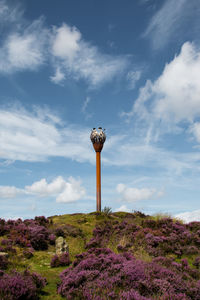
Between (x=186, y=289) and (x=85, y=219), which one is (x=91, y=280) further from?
(x=85, y=219)

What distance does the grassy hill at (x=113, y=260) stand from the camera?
7.22 meters

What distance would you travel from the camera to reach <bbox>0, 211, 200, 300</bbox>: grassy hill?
7.22 m

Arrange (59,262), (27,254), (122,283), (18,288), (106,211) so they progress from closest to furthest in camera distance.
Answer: (18,288)
(122,283)
(59,262)
(27,254)
(106,211)

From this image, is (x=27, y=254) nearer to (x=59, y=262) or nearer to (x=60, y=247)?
(x=60, y=247)

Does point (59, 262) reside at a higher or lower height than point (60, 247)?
lower

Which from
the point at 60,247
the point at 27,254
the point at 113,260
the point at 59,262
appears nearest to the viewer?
the point at 113,260

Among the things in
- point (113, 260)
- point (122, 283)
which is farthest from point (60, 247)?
point (122, 283)

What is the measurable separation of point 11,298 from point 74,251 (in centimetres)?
857

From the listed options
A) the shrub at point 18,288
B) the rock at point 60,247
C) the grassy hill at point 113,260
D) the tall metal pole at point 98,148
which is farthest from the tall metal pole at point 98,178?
the shrub at point 18,288

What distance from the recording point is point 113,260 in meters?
8.89

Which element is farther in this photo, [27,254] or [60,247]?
[60,247]

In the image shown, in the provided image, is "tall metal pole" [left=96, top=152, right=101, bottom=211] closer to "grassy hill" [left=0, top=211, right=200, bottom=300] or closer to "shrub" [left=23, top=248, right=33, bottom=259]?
"grassy hill" [left=0, top=211, right=200, bottom=300]

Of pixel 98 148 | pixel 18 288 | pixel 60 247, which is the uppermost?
pixel 98 148

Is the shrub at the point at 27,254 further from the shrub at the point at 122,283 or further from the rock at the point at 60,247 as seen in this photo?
the shrub at the point at 122,283
